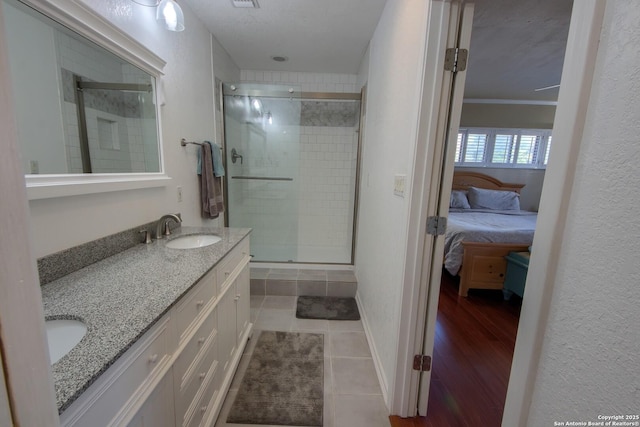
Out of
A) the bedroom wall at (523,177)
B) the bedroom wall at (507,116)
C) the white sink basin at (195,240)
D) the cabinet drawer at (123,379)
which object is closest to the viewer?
the cabinet drawer at (123,379)

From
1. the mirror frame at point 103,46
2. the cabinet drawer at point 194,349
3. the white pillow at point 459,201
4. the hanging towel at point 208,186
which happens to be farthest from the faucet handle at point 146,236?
the white pillow at point 459,201

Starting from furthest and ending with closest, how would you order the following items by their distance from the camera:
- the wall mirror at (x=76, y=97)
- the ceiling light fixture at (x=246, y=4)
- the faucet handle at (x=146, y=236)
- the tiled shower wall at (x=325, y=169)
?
the tiled shower wall at (x=325, y=169)
the ceiling light fixture at (x=246, y=4)
the faucet handle at (x=146, y=236)
the wall mirror at (x=76, y=97)

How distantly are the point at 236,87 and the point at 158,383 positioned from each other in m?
2.85

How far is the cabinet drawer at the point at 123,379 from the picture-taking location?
59 cm

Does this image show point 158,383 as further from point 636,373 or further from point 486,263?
point 486,263

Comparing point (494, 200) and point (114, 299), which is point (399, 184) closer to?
point (114, 299)

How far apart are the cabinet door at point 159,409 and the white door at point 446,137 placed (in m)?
1.17

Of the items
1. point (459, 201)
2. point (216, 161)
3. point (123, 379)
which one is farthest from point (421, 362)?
point (459, 201)

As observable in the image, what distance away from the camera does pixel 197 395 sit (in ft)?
3.74

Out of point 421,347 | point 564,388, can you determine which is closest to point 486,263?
point 421,347

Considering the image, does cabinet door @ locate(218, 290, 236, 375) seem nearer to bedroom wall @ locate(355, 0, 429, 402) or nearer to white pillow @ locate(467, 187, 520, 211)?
bedroom wall @ locate(355, 0, 429, 402)

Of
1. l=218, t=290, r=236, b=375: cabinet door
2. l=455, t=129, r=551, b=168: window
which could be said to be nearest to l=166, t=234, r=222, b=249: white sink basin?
l=218, t=290, r=236, b=375: cabinet door

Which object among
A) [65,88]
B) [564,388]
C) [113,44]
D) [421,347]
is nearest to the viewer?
[564,388]

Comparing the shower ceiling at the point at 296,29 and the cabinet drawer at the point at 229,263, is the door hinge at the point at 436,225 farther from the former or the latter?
the shower ceiling at the point at 296,29
